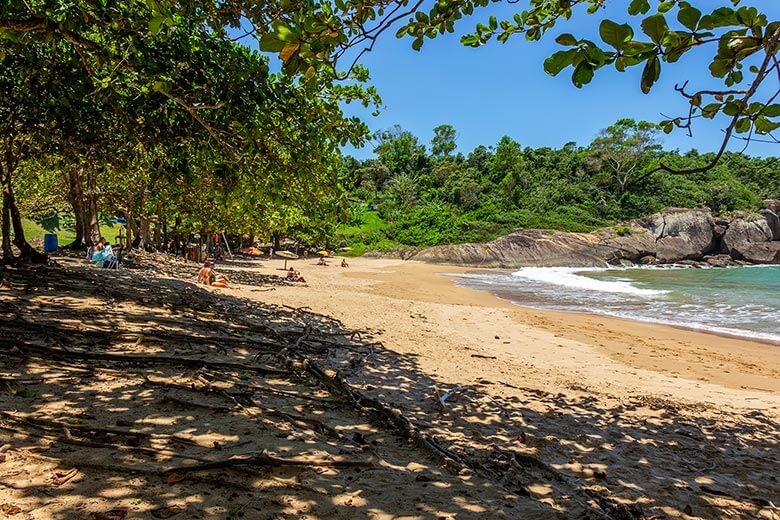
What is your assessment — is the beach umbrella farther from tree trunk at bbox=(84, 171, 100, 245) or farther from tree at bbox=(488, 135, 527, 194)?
tree at bbox=(488, 135, 527, 194)

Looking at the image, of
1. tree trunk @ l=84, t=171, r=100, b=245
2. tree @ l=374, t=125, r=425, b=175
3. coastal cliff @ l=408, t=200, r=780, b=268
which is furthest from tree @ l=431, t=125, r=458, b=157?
tree trunk @ l=84, t=171, r=100, b=245

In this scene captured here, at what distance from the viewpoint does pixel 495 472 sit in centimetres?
338

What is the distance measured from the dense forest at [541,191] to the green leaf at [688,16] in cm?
4631

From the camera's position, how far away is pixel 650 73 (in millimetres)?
1709

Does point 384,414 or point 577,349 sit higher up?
point 384,414

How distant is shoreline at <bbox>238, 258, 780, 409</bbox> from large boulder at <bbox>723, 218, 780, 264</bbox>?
142ft

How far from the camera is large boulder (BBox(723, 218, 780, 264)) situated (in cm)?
4625

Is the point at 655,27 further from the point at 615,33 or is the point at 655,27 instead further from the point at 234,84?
the point at 234,84

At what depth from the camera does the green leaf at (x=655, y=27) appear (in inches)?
61.1

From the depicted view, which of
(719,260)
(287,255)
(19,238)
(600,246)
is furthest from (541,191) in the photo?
(19,238)

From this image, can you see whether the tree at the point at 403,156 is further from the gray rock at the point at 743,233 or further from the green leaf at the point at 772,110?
the green leaf at the point at 772,110

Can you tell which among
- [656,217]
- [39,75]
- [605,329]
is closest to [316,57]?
[39,75]

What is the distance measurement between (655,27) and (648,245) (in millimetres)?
51177

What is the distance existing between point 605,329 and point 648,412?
7.81m
